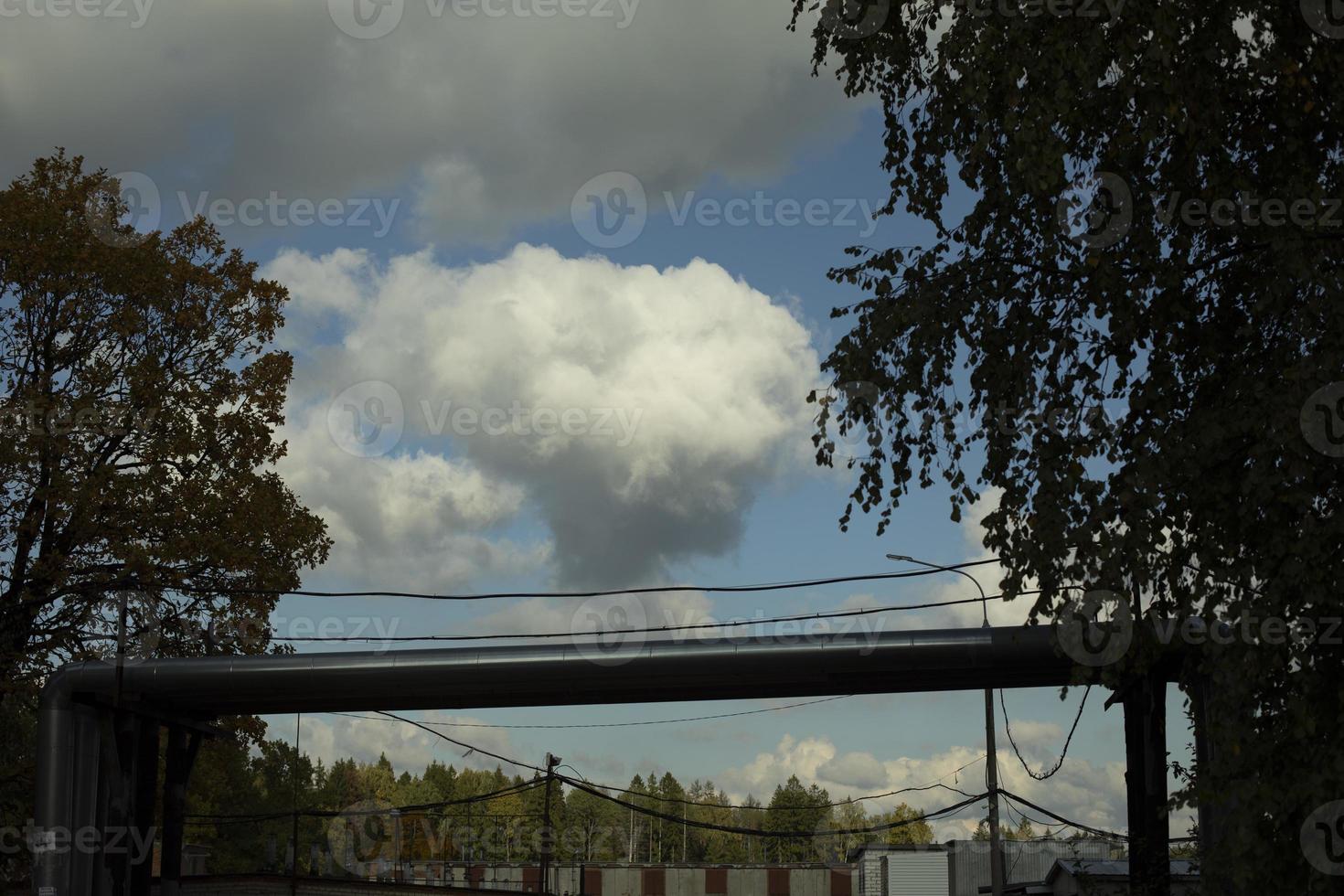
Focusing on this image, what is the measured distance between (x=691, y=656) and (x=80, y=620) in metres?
11.4

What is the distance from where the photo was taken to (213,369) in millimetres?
23641

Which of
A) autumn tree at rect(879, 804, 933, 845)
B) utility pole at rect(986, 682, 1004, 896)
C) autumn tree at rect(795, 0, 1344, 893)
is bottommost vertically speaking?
autumn tree at rect(879, 804, 933, 845)

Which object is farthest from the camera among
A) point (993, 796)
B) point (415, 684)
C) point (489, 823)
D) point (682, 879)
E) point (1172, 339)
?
point (489, 823)

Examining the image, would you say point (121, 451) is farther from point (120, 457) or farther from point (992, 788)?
point (992, 788)

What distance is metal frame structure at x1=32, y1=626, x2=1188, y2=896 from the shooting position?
1752 centimetres

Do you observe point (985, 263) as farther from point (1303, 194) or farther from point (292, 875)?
point (292, 875)

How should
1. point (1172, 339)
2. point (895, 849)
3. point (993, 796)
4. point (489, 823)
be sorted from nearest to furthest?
1. point (1172, 339)
2. point (993, 796)
3. point (895, 849)
4. point (489, 823)

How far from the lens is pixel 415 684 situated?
18.8m

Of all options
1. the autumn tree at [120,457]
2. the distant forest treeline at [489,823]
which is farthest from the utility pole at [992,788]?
the distant forest treeline at [489,823]

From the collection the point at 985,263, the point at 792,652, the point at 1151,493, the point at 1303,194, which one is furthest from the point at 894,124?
the point at 792,652

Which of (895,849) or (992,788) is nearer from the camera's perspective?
(992,788)

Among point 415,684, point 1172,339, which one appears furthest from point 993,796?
point 1172,339

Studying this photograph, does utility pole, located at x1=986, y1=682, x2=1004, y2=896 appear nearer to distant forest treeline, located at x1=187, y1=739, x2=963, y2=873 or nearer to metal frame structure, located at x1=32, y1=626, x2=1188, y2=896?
metal frame structure, located at x1=32, y1=626, x2=1188, y2=896

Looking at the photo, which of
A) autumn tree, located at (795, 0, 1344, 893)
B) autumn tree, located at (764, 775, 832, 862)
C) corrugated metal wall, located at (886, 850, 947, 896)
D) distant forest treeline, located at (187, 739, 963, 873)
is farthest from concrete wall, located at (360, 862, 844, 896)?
autumn tree, located at (795, 0, 1344, 893)
